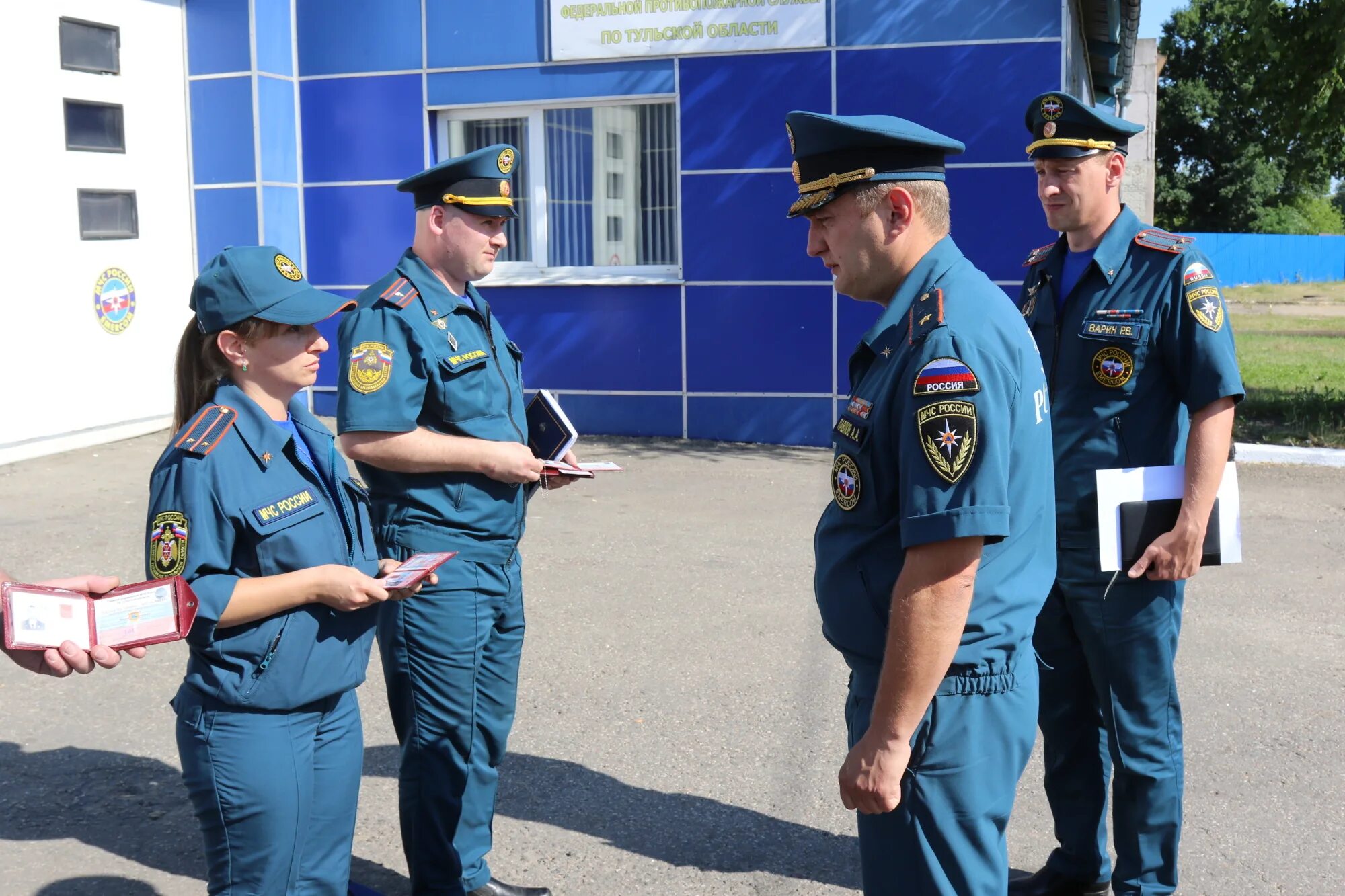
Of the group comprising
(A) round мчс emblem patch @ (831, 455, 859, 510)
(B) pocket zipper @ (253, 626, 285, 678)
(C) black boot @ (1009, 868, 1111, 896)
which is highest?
(A) round мчс emblem patch @ (831, 455, 859, 510)

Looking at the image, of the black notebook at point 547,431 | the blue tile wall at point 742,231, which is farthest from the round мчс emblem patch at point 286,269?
the blue tile wall at point 742,231

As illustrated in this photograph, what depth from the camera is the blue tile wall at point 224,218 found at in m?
11.2

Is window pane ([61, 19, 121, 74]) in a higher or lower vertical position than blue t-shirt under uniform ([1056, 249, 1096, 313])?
higher

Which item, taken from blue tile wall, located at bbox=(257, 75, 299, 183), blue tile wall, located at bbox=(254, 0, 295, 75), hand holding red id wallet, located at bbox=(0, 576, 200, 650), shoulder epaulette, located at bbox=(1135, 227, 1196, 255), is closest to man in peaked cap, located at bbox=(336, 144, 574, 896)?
hand holding red id wallet, located at bbox=(0, 576, 200, 650)

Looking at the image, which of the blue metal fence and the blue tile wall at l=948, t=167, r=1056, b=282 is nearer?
the blue tile wall at l=948, t=167, r=1056, b=282

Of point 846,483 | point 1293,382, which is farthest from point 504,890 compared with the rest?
point 1293,382

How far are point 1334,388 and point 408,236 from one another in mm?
10284

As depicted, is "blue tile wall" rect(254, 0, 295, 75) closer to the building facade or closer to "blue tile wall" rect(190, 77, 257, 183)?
the building facade

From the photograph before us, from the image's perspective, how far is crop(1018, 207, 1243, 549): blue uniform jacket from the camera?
339 cm

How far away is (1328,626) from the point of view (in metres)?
6.05

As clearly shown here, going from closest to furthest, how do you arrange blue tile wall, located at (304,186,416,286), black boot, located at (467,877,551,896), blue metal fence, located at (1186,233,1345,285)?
black boot, located at (467,877,551,896)
blue tile wall, located at (304,186,416,286)
blue metal fence, located at (1186,233,1345,285)

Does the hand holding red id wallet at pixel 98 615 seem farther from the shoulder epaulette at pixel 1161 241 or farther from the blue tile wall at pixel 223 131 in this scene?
the blue tile wall at pixel 223 131

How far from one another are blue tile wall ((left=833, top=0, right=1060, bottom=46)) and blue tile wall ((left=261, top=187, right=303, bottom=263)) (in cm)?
497

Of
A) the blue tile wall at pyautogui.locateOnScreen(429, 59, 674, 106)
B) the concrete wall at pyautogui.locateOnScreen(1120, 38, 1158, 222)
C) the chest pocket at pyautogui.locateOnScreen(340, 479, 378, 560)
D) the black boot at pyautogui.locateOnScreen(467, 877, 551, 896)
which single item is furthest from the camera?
the concrete wall at pyautogui.locateOnScreen(1120, 38, 1158, 222)
